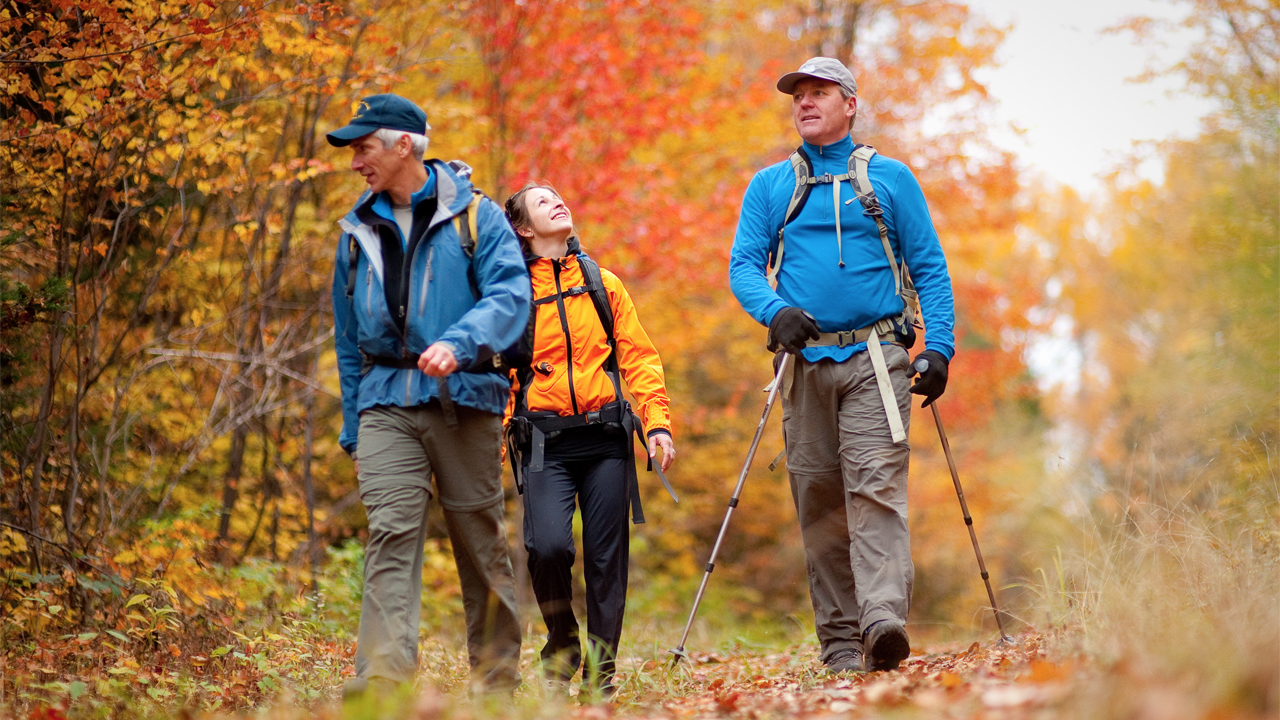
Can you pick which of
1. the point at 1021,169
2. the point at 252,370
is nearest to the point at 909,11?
the point at 1021,169

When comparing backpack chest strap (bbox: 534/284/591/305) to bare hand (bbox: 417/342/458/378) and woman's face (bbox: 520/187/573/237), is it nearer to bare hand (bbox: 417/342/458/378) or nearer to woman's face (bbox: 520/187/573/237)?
woman's face (bbox: 520/187/573/237)

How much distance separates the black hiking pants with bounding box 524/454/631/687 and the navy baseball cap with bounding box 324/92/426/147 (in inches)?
57.8

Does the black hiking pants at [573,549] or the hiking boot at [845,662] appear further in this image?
the hiking boot at [845,662]

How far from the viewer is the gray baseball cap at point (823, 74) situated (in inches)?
191

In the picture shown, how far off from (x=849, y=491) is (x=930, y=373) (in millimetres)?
617

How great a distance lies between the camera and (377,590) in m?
3.69

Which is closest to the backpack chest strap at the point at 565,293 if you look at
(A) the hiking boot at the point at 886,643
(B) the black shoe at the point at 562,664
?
(B) the black shoe at the point at 562,664

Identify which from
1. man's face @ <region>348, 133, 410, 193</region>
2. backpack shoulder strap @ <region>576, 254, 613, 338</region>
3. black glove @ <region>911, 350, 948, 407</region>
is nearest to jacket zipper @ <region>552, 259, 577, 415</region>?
backpack shoulder strap @ <region>576, 254, 613, 338</region>

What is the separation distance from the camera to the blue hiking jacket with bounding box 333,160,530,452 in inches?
149

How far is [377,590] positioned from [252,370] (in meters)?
4.58

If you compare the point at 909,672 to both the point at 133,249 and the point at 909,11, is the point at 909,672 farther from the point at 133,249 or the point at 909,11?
the point at 909,11

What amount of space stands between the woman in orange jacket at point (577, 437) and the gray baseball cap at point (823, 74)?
48.1 inches

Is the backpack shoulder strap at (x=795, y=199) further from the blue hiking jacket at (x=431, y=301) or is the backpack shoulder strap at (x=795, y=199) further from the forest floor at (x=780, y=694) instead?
the forest floor at (x=780, y=694)

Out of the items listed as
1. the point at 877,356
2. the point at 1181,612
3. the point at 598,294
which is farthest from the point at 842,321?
the point at 1181,612
